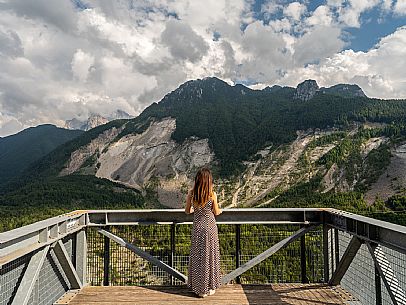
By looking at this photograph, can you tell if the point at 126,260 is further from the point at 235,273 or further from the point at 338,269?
the point at 338,269

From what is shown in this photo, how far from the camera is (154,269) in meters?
5.00

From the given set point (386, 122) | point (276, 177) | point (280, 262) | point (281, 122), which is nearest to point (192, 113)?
point (281, 122)

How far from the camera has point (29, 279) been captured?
325 cm

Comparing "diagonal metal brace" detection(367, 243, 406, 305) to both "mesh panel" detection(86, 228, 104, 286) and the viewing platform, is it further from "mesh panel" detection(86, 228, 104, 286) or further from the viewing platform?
"mesh panel" detection(86, 228, 104, 286)

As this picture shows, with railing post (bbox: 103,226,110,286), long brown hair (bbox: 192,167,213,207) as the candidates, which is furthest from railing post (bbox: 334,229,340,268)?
railing post (bbox: 103,226,110,286)

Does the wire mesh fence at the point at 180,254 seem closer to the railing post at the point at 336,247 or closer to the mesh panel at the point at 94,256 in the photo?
the mesh panel at the point at 94,256

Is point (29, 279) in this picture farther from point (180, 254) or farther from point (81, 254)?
point (180, 254)

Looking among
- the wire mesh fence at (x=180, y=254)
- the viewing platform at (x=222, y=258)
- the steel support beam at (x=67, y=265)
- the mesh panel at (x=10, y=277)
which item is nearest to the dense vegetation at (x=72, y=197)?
the wire mesh fence at (x=180, y=254)

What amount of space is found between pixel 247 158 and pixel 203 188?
134 meters

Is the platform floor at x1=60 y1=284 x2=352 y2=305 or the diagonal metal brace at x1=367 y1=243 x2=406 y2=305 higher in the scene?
the diagonal metal brace at x1=367 y1=243 x2=406 y2=305

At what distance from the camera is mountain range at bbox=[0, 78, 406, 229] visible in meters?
102

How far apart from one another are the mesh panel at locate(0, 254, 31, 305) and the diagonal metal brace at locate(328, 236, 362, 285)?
320 cm

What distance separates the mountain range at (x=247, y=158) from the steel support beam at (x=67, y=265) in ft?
287

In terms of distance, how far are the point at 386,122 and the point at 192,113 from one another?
86.2m
